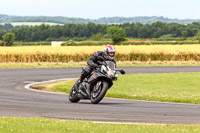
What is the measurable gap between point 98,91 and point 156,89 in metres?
5.95

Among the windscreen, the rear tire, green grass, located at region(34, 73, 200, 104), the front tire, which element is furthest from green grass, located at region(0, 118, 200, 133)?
green grass, located at region(34, 73, 200, 104)

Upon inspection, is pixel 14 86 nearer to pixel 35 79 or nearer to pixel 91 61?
pixel 35 79

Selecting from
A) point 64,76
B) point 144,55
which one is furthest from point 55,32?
point 64,76

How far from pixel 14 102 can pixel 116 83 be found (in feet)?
27.2

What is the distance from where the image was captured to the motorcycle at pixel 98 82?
612 inches

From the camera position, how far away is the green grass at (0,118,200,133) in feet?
33.4

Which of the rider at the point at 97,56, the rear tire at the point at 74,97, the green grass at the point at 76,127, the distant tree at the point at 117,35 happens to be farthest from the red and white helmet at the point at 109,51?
the distant tree at the point at 117,35

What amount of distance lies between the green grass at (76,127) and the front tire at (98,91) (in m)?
4.08

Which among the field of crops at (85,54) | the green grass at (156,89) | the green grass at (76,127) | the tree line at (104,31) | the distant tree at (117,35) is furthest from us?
the tree line at (104,31)

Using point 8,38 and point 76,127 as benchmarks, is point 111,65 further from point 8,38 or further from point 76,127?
point 8,38

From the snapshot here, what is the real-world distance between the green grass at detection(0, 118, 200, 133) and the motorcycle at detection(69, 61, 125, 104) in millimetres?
4110

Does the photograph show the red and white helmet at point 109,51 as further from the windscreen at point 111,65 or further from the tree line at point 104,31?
the tree line at point 104,31

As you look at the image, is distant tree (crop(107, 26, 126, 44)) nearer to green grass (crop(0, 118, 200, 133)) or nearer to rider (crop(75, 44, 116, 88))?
rider (crop(75, 44, 116, 88))

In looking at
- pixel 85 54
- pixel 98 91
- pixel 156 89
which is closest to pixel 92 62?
pixel 98 91
